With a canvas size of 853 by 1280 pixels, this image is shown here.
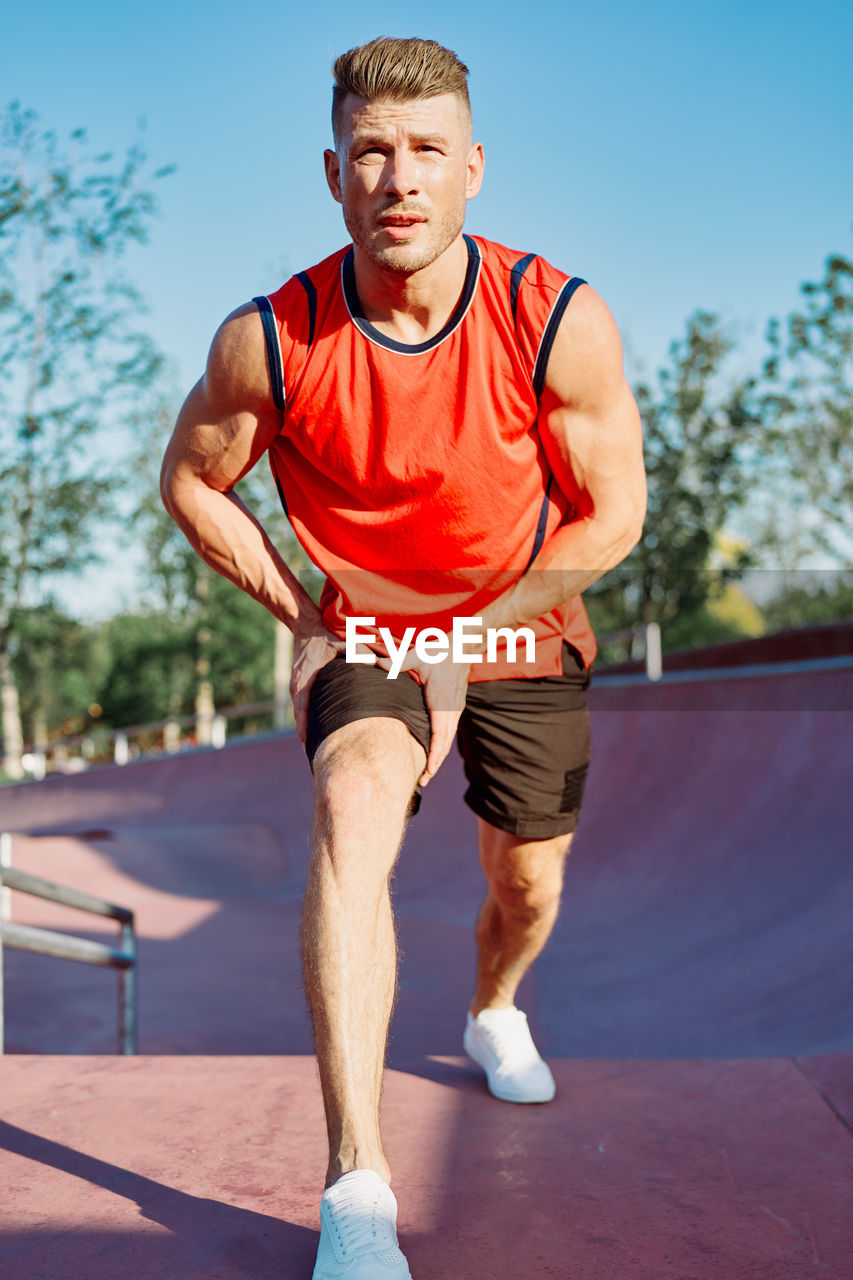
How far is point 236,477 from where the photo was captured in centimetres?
230

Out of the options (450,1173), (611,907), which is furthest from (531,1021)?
(450,1173)

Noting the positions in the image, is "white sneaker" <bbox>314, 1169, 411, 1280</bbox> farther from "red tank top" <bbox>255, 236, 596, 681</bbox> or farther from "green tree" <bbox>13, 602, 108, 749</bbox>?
"green tree" <bbox>13, 602, 108, 749</bbox>

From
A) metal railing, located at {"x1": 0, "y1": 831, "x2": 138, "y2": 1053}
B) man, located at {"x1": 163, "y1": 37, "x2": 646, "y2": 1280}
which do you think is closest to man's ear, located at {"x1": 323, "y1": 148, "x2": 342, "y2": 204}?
man, located at {"x1": 163, "y1": 37, "x2": 646, "y2": 1280}

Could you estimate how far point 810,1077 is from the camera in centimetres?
242

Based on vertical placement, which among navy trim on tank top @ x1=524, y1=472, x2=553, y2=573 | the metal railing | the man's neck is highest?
the man's neck

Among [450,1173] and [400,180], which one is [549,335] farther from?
[450,1173]

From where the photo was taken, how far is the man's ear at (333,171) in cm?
212

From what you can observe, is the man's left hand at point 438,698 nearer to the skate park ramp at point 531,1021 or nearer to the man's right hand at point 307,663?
the man's right hand at point 307,663

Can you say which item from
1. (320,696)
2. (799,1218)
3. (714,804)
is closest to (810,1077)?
(799,1218)

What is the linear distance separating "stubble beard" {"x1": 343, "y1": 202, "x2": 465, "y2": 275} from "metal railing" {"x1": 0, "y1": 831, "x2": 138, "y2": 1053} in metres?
2.24

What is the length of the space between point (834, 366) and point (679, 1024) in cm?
2223

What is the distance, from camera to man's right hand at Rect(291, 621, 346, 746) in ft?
6.99

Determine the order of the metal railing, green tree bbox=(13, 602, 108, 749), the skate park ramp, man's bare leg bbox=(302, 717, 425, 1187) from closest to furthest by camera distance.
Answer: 1. man's bare leg bbox=(302, 717, 425, 1187)
2. the skate park ramp
3. the metal railing
4. green tree bbox=(13, 602, 108, 749)

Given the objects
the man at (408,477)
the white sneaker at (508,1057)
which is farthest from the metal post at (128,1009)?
the man at (408,477)
